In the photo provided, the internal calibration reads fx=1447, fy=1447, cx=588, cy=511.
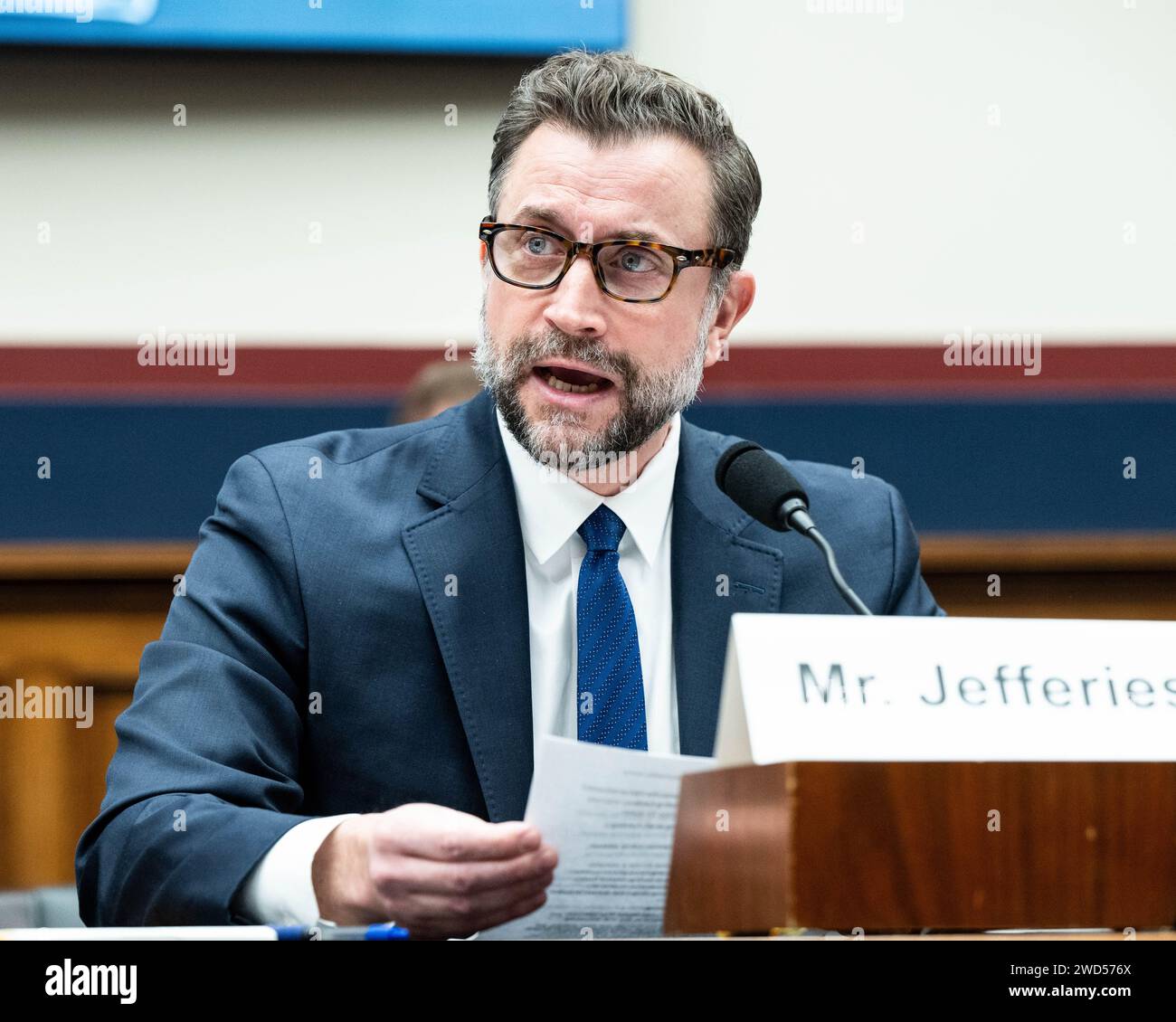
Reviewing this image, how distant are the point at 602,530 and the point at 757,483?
1.04ft

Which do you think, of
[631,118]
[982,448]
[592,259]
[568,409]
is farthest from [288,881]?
[982,448]

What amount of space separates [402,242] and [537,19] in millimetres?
518

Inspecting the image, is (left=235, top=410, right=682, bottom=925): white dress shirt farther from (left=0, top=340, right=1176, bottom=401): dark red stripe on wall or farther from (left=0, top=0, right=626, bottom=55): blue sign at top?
(left=0, top=0, right=626, bottom=55): blue sign at top

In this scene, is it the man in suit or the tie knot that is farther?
the tie knot

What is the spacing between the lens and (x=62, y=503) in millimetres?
2879

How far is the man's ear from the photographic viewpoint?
6.30 feet

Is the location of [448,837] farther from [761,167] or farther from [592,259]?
[761,167]

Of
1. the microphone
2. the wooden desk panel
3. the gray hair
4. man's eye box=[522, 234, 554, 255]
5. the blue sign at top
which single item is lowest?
the wooden desk panel

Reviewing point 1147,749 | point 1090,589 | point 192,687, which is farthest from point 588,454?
point 1090,589

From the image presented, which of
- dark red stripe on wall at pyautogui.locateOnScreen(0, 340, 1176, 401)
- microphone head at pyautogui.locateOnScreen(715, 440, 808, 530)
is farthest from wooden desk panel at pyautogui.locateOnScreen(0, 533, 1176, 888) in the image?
microphone head at pyautogui.locateOnScreen(715, 440, 808, 530)

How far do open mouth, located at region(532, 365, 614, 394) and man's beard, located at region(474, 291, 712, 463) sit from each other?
1 cm

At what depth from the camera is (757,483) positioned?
1.36 m

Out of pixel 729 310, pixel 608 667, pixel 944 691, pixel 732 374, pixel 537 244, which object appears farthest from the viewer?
pixel 732 374
